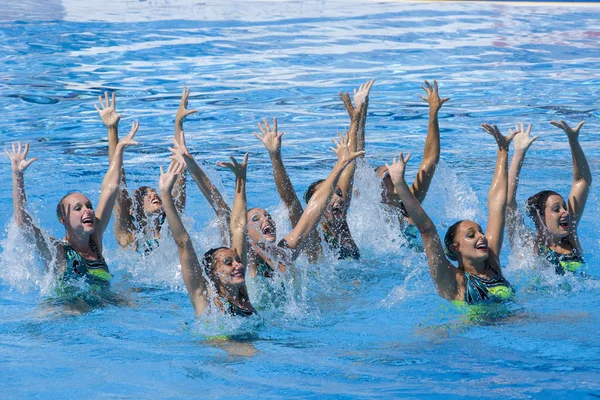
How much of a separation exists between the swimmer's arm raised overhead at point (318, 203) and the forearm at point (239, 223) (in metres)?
0.52

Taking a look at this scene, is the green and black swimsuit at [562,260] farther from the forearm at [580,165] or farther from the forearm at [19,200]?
the forearm at [19,200]

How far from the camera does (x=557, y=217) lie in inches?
235

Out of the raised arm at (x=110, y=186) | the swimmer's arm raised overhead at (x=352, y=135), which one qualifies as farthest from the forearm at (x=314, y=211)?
the raised arm at (x=110, y=186)

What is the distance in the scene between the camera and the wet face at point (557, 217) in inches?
235

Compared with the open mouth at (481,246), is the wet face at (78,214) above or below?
above

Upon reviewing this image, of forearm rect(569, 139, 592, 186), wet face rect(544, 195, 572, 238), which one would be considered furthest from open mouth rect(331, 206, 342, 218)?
forearm rect(569, 139, 592, 186)

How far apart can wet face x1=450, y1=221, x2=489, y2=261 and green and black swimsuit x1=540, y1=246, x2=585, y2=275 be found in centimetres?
96

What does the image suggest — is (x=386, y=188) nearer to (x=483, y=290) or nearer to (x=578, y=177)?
(x=578, y=177)

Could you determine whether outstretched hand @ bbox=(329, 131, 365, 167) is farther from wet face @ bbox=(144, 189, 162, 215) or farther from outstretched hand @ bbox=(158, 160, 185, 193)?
wet face @ bbox=(144, 189, 162, 215)

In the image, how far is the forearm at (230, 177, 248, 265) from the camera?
523 centimetres

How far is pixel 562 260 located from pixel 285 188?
2.08 meters

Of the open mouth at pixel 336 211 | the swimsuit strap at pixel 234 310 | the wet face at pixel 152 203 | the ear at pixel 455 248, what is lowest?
the swimsuit strap at pixel 234 310

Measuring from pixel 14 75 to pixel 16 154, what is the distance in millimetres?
8482

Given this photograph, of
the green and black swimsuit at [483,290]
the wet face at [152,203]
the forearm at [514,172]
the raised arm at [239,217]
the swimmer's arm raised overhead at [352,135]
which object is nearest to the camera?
the raised arm at [239,217]
